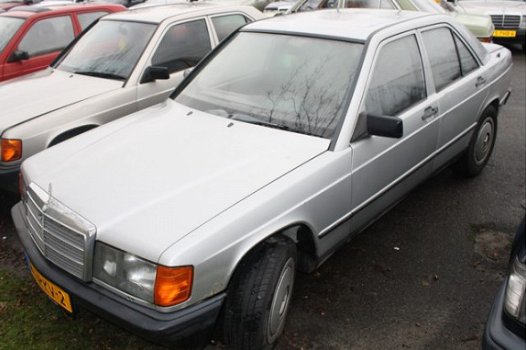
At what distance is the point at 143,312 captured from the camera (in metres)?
2.23

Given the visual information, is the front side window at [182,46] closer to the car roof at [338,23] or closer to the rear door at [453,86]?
the car roof at [338,23]

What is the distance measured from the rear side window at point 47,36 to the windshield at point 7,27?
14cm

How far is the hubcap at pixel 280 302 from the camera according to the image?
Answer: 2585 millimetres

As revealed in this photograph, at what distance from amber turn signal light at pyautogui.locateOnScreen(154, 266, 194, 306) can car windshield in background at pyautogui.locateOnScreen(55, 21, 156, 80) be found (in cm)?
295

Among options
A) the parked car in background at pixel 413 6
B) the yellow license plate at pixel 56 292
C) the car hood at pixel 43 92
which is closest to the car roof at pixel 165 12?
the car hood at pixel 43 92

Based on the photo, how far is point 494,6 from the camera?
34.8 feet

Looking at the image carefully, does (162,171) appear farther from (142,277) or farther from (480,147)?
(480,147)

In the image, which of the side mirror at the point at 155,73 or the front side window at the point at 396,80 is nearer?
the front side window at the point at 396,80

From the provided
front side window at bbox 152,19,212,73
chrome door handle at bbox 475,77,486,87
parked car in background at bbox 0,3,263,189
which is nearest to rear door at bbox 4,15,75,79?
parked car in background at bbox 0,3,263,189

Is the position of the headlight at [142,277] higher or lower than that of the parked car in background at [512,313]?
lower

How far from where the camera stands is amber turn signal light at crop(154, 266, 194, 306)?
216 cm

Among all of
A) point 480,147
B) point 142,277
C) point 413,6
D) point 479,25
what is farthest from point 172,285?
point 479,25

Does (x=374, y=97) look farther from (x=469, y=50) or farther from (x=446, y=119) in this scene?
(x=469, y=50)

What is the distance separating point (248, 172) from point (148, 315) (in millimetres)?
873
